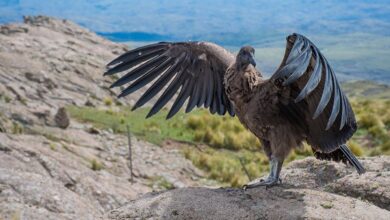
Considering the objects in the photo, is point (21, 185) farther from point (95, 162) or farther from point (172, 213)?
point (95, 162)

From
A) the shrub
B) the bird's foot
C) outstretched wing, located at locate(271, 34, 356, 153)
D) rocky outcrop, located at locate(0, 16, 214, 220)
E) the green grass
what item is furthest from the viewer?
the shrub

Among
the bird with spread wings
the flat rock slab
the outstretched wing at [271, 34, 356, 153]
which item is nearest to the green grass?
the bird with spread wings

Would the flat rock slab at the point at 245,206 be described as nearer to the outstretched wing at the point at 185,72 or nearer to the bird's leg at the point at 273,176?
the bird's leg at the point at 273,176

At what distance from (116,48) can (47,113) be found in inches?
899

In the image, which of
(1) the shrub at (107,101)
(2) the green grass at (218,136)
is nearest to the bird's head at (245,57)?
(2) the green grass at (218,136)

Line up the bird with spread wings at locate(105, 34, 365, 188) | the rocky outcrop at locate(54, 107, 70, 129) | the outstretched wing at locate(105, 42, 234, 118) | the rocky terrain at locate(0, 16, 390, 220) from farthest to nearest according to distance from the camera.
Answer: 1. the rocky outcrop at locate(54, 107, 70, 129)
2. the outstretched wing at locate(105, 42, 234, 118)
3. the rocky terrain at locate(0, 16, 390, 220)
4. the bird with spread wings at locate(105, 34, 365, 188)

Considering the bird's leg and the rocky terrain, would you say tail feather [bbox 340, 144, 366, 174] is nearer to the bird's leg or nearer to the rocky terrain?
the rocky terrain

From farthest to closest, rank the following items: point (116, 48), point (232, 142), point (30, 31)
Answer: point (116, 48) → point (30, 31) → point (232, 142)

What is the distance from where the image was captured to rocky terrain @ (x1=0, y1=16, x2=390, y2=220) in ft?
20.2

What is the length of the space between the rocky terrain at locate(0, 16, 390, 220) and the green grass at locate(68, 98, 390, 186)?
2.35 feet

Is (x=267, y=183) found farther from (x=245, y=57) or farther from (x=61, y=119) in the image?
(x=61, y=119)

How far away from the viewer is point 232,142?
23656mm

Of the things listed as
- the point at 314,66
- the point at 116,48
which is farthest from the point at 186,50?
the point at 116,48

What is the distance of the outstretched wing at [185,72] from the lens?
8.34 metres
